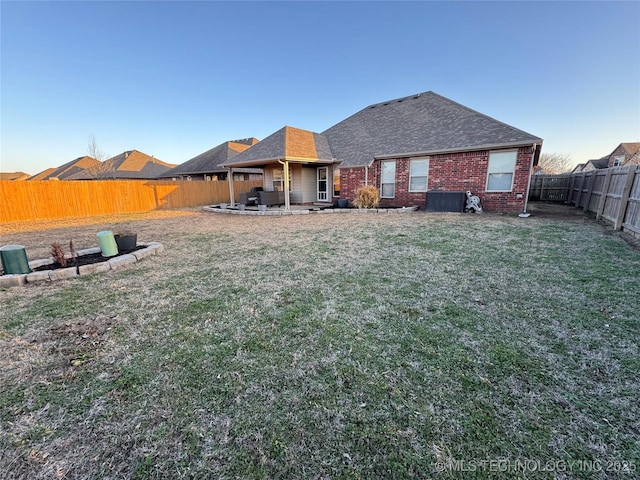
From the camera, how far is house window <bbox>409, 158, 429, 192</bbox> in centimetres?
1184

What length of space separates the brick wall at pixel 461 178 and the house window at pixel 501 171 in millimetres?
134

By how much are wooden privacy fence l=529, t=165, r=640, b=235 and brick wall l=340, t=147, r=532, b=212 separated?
2.16 metres

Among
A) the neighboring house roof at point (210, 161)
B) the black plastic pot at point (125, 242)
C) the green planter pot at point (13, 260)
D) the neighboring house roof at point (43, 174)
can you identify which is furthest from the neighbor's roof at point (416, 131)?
the neighboring house roof at point (43, 174)

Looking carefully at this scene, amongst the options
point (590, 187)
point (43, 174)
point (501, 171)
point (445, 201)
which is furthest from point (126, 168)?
point (590, 187)

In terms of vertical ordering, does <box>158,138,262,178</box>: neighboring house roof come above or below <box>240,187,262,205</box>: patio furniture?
above

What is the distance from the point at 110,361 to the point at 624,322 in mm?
4878

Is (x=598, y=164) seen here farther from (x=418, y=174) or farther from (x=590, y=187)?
(x=418, y=174)

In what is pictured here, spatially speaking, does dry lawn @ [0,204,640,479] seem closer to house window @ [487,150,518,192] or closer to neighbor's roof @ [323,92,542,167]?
house window @ [487,150,518,192]

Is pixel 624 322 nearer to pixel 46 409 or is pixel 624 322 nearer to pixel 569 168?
pixel 46 409

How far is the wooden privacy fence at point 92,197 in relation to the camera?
10.3 m

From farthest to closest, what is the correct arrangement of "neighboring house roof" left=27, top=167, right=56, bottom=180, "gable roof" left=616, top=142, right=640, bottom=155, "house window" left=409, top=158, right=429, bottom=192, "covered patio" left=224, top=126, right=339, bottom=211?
1. "neighboring house roof" left=27, top=167, right=56, bottom=180
2. "gable roof" left=616, top=142, right=640, bottom=155
3. "covered patio" left=224, top=126, right=339, bottom=211
4. "house window" left=409, top=158, right=429, bottom=192

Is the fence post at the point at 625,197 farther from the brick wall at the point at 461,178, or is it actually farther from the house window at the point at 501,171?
the house window at the point at 501,171

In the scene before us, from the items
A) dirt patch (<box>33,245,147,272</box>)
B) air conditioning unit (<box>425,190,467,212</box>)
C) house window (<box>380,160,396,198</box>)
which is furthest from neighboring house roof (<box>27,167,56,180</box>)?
air conditioning unit (<box>425,190,467,212</box>)

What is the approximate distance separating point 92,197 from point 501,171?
18.1 meters
